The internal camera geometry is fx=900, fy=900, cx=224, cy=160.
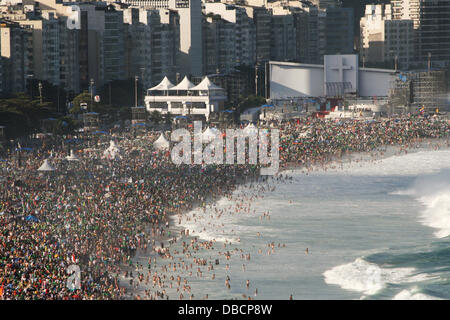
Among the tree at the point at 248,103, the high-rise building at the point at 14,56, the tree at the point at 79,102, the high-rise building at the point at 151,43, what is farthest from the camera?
the high-rise building at the point at 151,43

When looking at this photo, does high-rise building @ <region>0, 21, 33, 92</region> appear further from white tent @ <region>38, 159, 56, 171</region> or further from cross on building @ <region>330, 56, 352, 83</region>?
white tent @ <region>38, 159, 56, 171</region>

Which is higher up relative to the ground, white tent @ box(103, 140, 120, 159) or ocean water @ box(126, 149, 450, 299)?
white tent @ box(103, 140, 120, 159)

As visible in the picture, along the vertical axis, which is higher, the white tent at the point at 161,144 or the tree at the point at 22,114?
the tree at the point at 22,114

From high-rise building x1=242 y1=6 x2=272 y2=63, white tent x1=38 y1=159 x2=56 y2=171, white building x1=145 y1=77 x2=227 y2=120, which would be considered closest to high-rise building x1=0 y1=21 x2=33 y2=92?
white building x1=145 y1=77 x2=227 y2=120

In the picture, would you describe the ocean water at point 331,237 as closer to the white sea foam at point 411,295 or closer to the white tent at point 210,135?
the white sea foam at point 411,295

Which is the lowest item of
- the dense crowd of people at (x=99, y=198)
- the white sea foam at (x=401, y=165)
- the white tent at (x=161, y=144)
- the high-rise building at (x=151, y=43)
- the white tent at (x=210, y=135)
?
the white sea foam at (x=401, y=165)

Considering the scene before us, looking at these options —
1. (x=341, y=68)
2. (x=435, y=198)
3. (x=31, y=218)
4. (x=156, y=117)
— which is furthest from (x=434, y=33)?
(x=31, y=218)

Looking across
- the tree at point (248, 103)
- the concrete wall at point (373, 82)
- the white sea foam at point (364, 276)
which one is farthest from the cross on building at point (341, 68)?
the white sea foam at point (364, 276)
